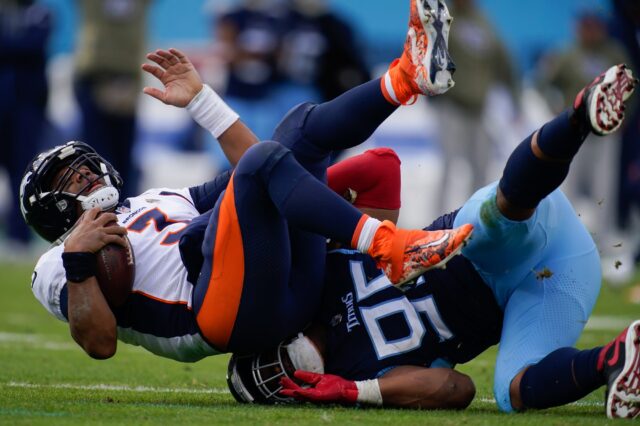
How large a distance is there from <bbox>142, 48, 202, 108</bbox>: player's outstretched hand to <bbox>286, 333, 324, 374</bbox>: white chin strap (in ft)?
3.51

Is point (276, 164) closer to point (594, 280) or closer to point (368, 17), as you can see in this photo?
point (594, 280)

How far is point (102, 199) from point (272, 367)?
90 centimetres

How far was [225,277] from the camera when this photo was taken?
3.92m

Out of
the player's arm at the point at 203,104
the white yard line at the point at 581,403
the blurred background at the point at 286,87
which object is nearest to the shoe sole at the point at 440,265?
the white yard line at the point at 581,403

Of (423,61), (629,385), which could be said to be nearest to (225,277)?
(423,61)

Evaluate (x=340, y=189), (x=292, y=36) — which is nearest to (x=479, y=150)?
(x=292, y=36)

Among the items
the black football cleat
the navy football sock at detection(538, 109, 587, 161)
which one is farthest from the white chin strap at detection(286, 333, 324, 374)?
the black football cleat

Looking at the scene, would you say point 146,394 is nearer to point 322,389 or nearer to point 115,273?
point 115,273

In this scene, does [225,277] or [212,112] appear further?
[212,112]

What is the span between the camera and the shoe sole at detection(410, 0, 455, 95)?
3.88 meters

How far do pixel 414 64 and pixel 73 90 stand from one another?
30.6ft

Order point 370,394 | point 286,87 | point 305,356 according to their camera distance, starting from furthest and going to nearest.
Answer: point 286,87 < point 305,356 < point 370,394

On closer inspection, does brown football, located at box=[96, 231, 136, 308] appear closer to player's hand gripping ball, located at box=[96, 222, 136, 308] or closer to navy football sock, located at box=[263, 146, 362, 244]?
player's hand gripping ball, located at box=[96, 222, 136, 308]

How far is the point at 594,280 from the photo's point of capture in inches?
164
